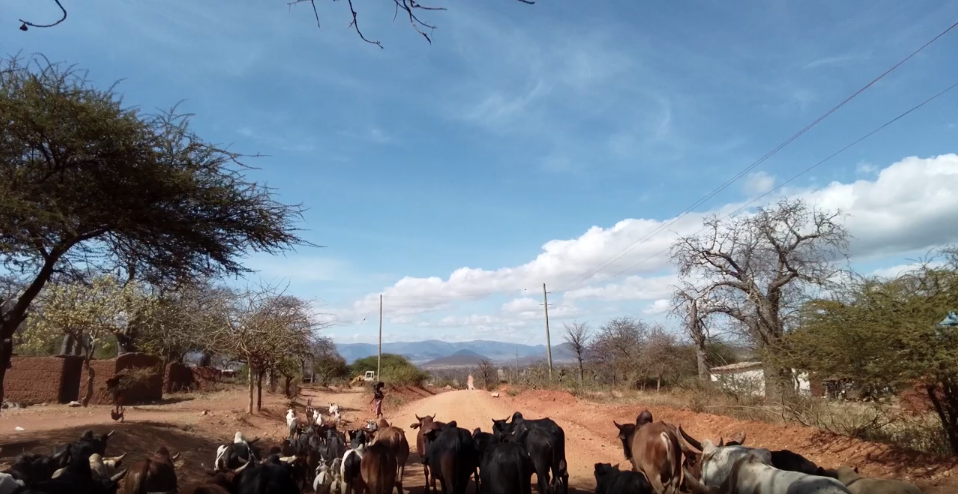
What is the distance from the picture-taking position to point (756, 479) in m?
6.52

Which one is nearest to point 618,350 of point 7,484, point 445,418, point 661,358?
point 661,358

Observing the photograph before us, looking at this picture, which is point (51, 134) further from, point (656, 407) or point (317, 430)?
point (656, 407)

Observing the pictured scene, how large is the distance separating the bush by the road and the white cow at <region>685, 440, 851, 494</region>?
3309 cm

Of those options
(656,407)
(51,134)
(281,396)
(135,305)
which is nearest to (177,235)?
(51,134)

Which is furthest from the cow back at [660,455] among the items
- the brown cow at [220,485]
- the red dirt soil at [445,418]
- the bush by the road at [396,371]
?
the bush by the road at [396,371]

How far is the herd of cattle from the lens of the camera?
6598mm

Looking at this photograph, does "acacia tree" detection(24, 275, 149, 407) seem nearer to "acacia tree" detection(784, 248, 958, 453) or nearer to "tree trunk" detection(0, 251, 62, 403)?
"tree trunk" detection(0, 251, 62, 403)

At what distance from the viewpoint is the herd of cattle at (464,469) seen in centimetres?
660

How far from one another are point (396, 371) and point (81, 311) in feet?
73.1

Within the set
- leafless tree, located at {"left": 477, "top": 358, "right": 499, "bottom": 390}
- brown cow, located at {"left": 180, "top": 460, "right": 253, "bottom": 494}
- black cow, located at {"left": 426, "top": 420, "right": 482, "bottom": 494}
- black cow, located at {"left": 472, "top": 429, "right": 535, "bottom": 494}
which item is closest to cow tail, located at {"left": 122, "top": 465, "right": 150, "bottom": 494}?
brown cow, located at {"left": 180, "top": 460, "right": 253, "bottom": 494}

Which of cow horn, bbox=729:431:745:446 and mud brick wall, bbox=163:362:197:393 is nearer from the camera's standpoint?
cow horn, bbox=729:431:745:446

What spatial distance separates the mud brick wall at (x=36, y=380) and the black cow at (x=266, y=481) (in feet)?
62.3

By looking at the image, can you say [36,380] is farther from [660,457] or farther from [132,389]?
[660,457]

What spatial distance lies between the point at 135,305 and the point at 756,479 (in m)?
30.3
